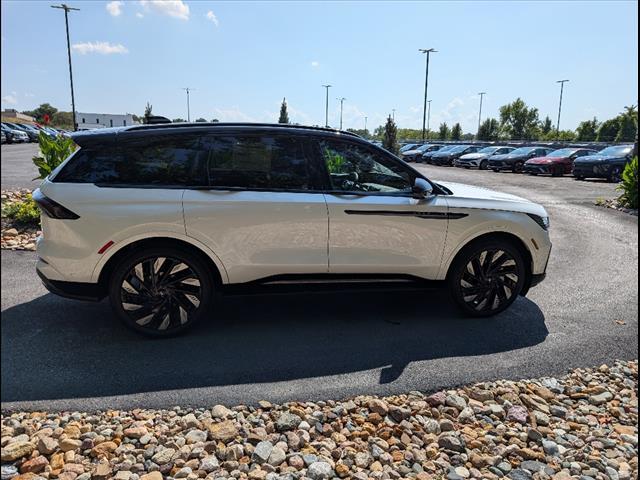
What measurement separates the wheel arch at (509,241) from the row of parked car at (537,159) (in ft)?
35.6

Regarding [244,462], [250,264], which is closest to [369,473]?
[244,462]

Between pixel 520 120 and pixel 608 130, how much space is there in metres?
20.7

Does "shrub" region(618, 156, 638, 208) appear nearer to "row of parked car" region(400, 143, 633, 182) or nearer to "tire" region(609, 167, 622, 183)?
"row of parked car" region(400, 143, 633, 182)

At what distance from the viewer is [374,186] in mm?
4352

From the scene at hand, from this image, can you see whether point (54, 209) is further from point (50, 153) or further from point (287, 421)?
point (50, 153)

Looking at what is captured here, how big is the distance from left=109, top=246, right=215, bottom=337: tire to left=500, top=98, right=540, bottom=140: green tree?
9012 centimetres

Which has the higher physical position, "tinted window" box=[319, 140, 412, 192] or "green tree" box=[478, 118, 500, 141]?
"green tree" box=[478, 118, 500, 141]

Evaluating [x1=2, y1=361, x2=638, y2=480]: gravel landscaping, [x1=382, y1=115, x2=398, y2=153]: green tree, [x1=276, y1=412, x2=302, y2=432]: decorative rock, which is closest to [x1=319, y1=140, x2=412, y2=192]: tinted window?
[x1=2, y1=361, x2=638, y2=480]: gravel landscaping

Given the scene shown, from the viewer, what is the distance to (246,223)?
3934 millimetres

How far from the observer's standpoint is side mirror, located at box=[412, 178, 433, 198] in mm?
4223

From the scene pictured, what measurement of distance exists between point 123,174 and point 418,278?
2639mm

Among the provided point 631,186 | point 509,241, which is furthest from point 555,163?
point 509,241

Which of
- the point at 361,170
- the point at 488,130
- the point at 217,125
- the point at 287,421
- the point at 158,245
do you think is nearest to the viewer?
the point at 287,421

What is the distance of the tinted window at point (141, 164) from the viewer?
12.3ft
